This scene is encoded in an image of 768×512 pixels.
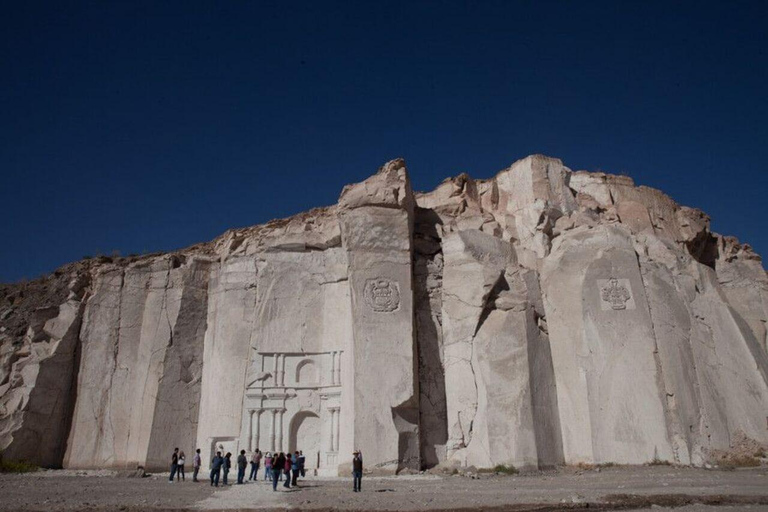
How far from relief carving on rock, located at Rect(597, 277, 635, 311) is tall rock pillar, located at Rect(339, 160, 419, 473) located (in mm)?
6085

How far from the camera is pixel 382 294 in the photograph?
19.9 meters

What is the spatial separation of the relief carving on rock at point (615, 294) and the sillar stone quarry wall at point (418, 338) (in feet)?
0.14

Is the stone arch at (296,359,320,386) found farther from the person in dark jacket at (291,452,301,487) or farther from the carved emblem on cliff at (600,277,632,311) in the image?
the carved emblem on cliff at (600,277,632,311)

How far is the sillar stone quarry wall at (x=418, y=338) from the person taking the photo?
60.7 ft

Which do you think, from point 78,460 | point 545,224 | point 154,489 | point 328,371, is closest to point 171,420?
point 78,460

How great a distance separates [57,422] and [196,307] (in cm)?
612

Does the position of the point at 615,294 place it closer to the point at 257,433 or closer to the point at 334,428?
the point at 334,428

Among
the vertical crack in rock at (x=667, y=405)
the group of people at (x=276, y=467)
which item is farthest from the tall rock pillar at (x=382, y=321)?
the vertical crack in rock at (x=667, y=405)

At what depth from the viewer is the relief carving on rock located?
1959 centimetres

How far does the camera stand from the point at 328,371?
20.6m

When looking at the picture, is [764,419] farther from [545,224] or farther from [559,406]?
[545,224]

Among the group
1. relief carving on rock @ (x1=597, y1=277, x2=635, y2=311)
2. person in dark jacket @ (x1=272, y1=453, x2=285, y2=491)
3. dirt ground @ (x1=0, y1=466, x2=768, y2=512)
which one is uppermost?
relief carving on rock @ (x1=597, y1=277, x2=635, y2=311)

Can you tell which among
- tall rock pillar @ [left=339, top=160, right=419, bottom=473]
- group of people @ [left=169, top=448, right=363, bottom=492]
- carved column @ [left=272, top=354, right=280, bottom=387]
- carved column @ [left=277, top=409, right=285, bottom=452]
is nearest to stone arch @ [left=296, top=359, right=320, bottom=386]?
carved column @ [left=272, top=354, right=280, bottom=387]

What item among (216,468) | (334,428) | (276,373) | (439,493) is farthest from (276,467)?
(276,373)
